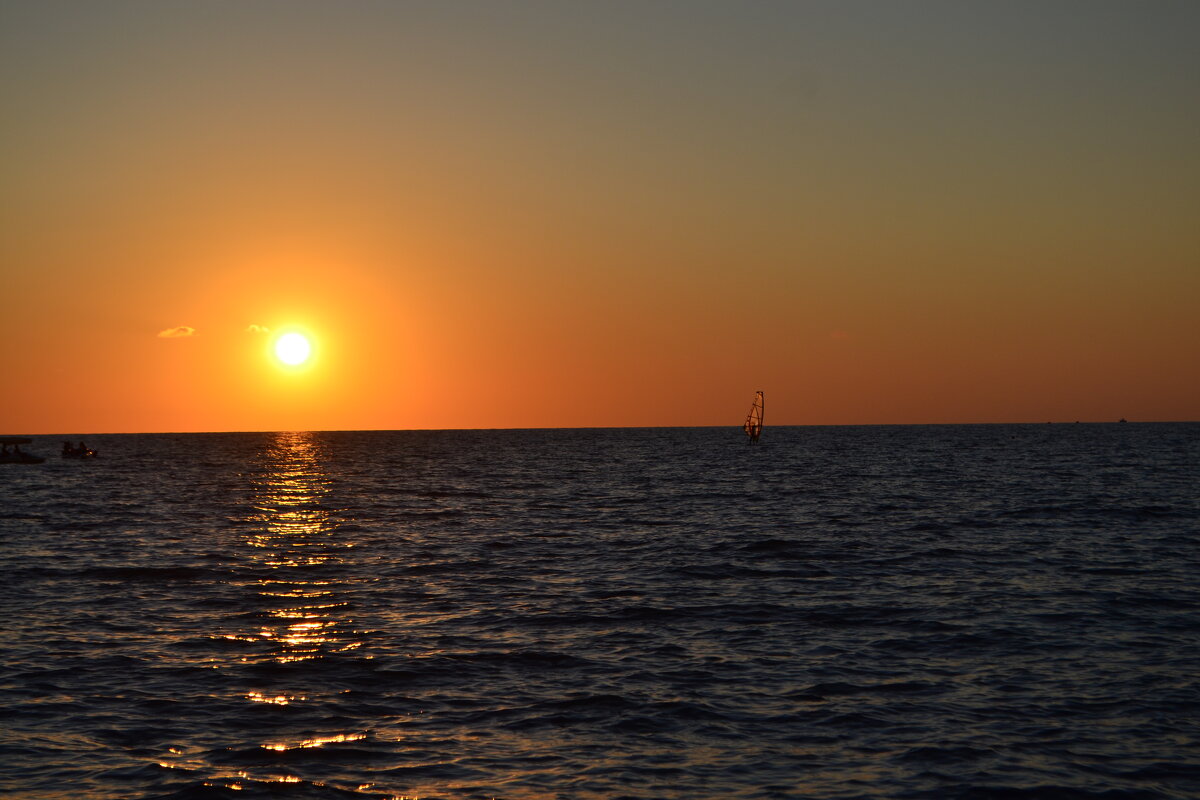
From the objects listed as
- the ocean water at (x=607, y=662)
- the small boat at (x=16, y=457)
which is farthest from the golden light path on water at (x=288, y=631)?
the small boat at (x=16, y=457)

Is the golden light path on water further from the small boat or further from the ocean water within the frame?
the small boat

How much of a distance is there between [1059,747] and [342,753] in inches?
407

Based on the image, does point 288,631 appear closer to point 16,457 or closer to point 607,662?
point 607,662

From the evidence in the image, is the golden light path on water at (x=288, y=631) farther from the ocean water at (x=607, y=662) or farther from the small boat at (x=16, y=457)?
the small boat at (x=16, y=457)

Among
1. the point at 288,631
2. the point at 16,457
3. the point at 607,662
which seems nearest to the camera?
the point at 607,662

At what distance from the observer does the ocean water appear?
15.2 m

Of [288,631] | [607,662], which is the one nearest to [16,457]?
[288,631]

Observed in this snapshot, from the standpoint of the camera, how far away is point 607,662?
2175 cm

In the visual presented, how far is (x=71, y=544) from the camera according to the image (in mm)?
43781

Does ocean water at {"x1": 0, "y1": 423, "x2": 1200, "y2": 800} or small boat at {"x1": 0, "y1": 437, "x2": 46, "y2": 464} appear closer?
ocean water at {"x1": 0, "y1": 423, "x2": 1200, "y2": 800}

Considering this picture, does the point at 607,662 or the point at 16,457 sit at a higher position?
the point at 607,662

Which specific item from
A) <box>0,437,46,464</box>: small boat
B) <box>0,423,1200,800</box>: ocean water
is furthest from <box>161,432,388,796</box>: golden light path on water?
<box>0,437,46,464</box>: small boat

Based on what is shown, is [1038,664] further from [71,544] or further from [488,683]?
[71,544]

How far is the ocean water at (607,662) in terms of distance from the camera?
1523 centimetres
